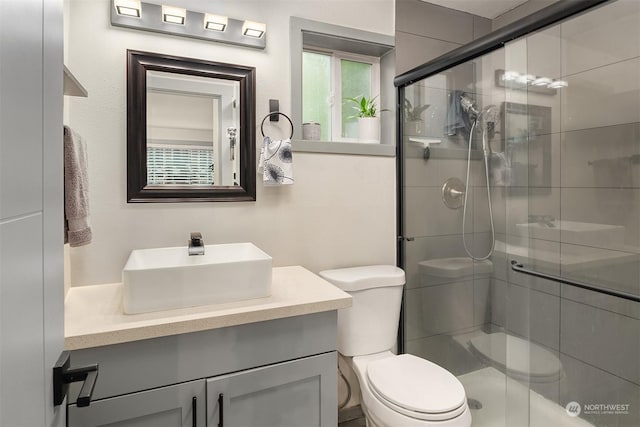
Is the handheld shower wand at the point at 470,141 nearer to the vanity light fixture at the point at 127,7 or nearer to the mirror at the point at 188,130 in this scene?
the mirror at the point at 188,130

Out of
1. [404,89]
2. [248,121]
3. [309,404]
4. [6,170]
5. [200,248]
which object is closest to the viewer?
[6,170]

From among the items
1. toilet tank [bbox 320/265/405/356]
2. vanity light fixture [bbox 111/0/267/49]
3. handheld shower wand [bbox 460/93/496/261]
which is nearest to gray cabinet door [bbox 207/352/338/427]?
toilet tank [bbox 320/265/405/356]

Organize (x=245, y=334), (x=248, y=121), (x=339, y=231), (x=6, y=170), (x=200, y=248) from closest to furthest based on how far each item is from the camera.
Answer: (x=6, y=170), (x=245, y=334), (x=200, y=248), (x=248, y=121), (x=339, y=231)

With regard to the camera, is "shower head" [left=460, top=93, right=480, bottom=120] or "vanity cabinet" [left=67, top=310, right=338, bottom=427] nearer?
"vanity cabinet" [left=67, top=310, right=338, bottom=427]

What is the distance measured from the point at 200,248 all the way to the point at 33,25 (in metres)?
1.07

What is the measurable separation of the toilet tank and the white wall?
0.72 feet

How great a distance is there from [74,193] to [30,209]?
70 cm

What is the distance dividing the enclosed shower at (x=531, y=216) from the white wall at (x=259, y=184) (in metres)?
0.32

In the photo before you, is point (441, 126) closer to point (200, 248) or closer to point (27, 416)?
point (200, 248)

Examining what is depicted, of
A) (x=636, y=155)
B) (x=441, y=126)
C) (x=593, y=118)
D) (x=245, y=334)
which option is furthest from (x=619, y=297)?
(x=245, y=334)

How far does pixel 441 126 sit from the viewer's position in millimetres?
2098

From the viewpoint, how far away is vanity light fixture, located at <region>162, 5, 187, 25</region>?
5.25 ft

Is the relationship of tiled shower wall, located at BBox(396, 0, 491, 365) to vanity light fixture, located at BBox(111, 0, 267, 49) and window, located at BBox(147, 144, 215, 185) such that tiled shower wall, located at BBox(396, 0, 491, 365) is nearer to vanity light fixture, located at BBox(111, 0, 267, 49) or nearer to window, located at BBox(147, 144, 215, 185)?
vanity light fixture, located at BBox(111, 0, 267, 49)

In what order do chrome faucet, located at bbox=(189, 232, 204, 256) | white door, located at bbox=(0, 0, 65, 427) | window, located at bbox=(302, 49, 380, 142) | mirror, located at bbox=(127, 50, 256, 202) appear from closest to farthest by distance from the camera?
white door, located at bbox=(0, 0, 65, 427), chrome faucet, located at bbox=(189, 232, 204, 256), mirror, located at bbox=(127, 50, 256, 202), window, located at bbox=(302, 49, 380, 142)
